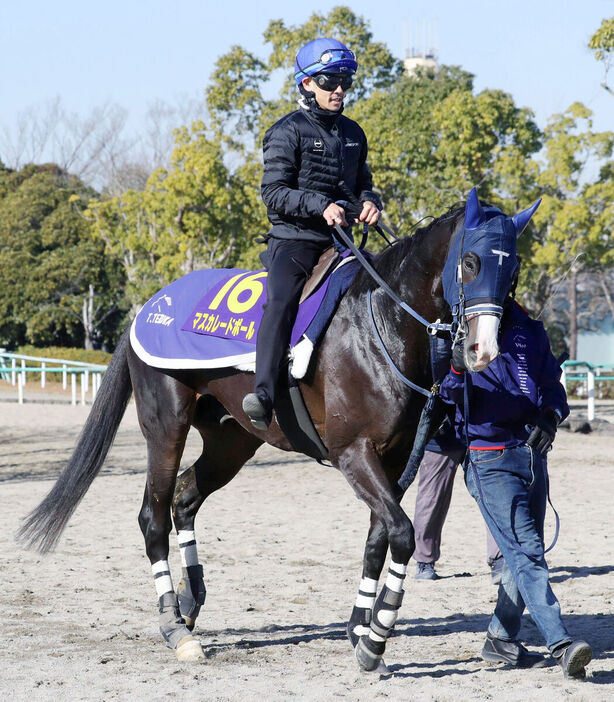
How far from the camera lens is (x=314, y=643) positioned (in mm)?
5250

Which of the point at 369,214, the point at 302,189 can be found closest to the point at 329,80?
the point at 302,189

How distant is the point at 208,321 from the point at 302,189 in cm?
93

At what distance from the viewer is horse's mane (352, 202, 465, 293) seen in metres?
4.50

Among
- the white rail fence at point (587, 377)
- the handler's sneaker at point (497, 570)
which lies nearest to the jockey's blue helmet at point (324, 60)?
the handler's sneaker at point (497, 570)

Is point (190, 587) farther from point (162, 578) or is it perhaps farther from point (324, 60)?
point (324, 60)

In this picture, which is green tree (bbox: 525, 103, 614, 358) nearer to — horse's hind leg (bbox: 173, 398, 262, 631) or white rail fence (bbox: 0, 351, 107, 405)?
white rail fence (bbox: 0, 351, 107, 405)

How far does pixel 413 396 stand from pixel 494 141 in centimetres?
2296

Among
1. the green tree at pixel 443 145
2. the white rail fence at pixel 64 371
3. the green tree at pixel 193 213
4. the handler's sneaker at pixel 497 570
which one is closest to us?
the handler's sneaker at pixel 497 570

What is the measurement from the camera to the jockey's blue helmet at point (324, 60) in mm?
5020

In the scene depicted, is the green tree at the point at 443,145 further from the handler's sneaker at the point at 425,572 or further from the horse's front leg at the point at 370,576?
the horse's front leg at the point at 370,576

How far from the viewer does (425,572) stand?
22.7ft

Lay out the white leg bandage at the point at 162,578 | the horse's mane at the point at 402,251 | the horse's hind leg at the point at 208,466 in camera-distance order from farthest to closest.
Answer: the horse's hind leg at the point at 208,466 → the white leg bandage at the point at 162,578 → the horse's mane at the point at 402,251

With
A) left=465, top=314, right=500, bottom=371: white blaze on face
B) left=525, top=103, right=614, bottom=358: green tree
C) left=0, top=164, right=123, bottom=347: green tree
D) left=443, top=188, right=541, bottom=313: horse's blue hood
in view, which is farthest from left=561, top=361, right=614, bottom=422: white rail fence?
left=0, top=164, right=123, bottom=347: green tree

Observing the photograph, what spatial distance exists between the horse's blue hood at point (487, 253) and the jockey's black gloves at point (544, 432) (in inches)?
31.7
